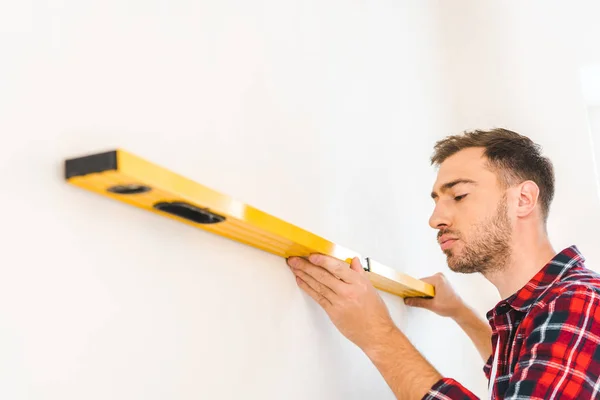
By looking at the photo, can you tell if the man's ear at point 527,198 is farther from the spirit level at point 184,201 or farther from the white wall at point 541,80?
the white wall at point 541,80

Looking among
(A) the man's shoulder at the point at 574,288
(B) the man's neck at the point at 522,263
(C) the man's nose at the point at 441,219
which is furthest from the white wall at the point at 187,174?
Answer: (A) the man's shoulder at the point at 574,288

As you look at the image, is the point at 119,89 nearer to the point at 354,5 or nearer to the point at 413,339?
the point at 354,5

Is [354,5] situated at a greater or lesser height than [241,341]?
greater

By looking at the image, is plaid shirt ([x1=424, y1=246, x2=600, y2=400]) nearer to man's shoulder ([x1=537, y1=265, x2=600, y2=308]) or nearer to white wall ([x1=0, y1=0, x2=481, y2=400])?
man's shoulder ([x1=537, y1=265, x2=600, y2=308])

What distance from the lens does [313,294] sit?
123 centimetres

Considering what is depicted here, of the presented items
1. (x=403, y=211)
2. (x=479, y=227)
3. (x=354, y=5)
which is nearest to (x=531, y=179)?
(x=479, y=227)

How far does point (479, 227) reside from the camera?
148 cm

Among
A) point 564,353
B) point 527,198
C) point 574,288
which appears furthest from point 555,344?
point 527,198

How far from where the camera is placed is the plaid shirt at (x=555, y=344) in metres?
1.07

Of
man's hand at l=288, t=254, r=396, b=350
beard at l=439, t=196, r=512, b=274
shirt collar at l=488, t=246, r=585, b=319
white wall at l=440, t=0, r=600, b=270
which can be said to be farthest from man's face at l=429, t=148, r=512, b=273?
white wall at l=440, t=0, r=600, b=270

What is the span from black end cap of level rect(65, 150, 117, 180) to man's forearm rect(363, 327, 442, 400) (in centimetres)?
76

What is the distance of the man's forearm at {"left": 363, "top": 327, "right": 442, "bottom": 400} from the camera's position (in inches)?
49.5

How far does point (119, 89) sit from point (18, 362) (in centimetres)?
35

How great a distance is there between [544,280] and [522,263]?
0.16m
